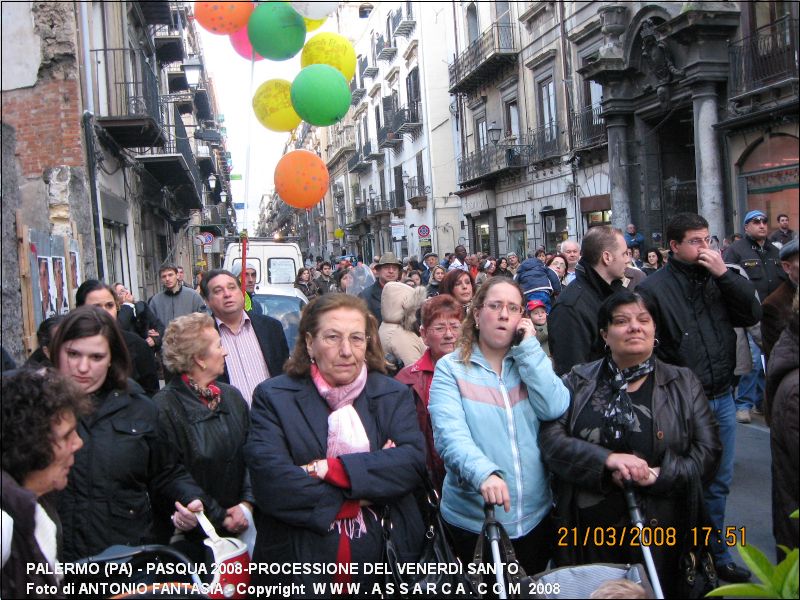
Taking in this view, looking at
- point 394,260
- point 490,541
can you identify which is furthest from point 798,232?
point 394,260

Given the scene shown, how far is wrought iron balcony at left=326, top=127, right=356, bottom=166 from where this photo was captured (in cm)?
5451

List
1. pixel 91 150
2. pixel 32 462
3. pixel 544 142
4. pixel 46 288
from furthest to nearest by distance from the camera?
pixel 544 142
pixel 91 150
pixel 46 288
pixel 32 462

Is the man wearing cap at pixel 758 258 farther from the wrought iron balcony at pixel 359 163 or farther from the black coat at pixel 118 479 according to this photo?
the wrought iron balcony at pixel 359 163

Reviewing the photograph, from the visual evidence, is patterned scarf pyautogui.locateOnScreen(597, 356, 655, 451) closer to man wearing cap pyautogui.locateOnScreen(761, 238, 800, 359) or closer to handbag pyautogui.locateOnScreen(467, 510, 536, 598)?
handbag pyautogui.locateOnScreen(467, 510, 536, 598)

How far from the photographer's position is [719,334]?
4.27m

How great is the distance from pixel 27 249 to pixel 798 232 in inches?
279

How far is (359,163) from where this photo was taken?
4938 cm

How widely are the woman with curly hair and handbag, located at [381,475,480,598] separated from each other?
1184 millimetres

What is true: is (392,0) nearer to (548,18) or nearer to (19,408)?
(548,18)

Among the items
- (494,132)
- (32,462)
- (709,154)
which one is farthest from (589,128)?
(32,462)

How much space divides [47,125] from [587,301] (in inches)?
394

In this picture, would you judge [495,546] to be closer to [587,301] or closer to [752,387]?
[587,301]

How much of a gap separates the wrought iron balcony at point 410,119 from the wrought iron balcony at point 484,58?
254 inches

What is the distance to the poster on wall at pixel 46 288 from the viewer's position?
761 centimetres
